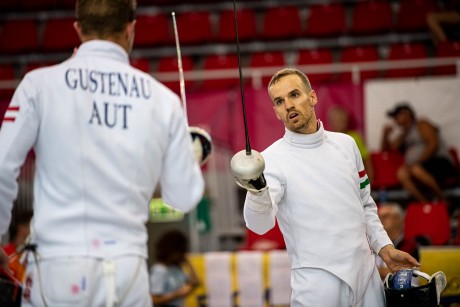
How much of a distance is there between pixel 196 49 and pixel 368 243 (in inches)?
340

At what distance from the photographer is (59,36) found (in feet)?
42.1

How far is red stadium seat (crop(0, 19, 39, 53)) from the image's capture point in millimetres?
12688

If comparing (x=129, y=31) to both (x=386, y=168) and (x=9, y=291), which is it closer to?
(x=9, y=291)

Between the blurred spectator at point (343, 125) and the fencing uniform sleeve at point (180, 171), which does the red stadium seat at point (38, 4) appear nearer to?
the blurred spectator at point (343, 125)

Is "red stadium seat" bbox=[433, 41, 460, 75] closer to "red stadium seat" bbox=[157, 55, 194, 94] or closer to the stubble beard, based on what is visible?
"red stadium seat" bbox=[157, 55, 194, 94]

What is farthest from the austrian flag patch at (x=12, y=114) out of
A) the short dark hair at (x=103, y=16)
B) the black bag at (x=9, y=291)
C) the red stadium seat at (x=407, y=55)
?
the red stadium seat at (x=407, y=55)

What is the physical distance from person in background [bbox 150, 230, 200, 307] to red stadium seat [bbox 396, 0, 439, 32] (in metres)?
5.70

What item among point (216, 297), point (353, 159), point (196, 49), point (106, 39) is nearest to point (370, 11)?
point (196, 49)

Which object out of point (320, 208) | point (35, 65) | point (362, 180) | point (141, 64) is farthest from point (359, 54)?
point (320, 208)

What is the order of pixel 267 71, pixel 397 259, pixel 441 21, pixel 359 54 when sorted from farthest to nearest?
pixel 359 54, pixel 441 21, pixel 267 71, pixel 397 259

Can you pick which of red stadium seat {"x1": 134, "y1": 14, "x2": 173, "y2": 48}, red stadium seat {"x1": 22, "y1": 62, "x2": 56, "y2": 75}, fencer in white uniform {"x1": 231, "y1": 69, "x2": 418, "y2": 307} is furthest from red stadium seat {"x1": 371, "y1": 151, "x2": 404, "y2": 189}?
fencer in white uniform {"x1": 231, "y1": 69, "x2": 418, "y2": 307}

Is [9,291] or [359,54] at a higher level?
[359,54]

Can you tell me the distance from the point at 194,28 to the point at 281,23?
1.33m

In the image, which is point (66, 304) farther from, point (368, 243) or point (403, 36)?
point (403, 36)
